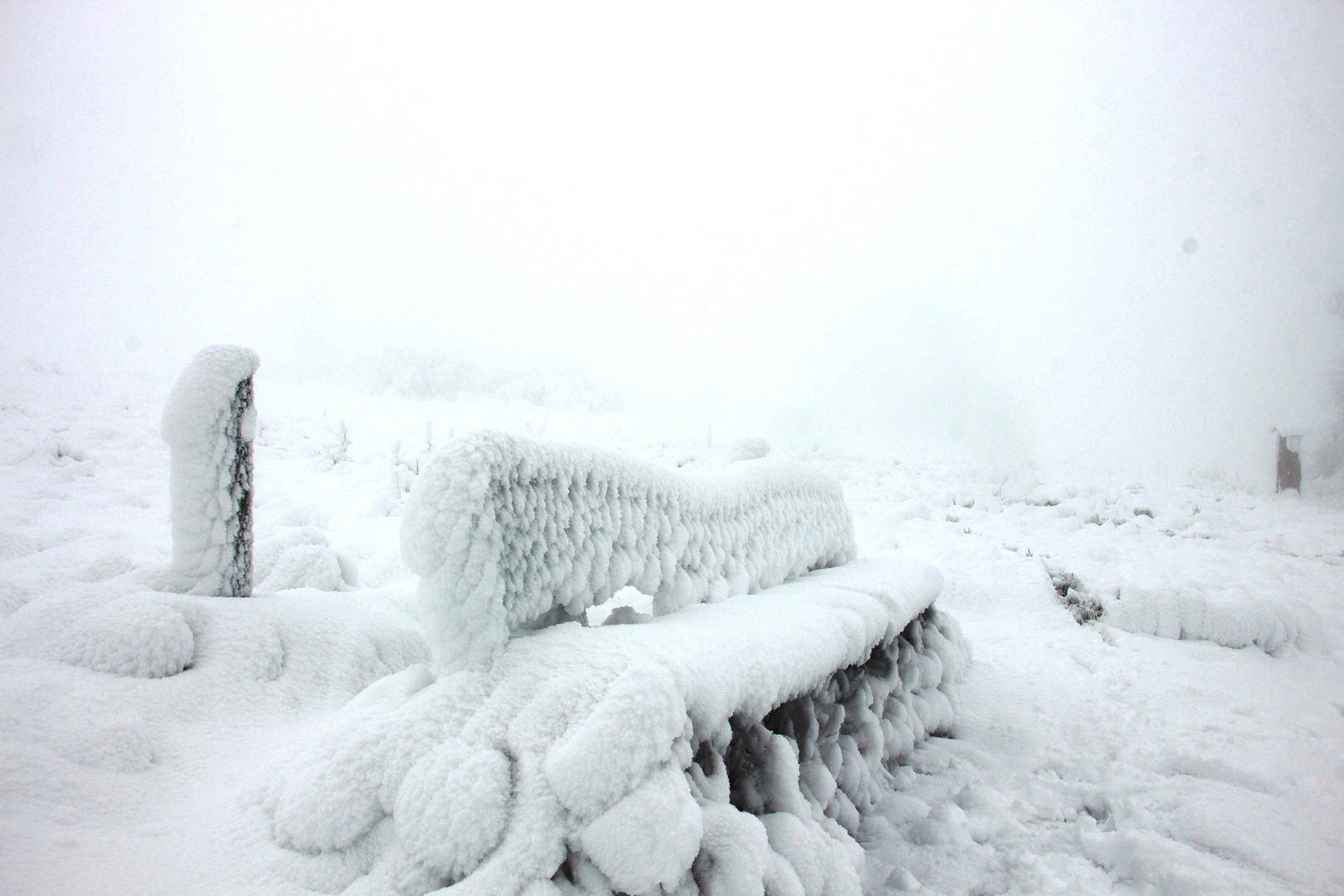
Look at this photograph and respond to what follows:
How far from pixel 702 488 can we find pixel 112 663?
175 cm

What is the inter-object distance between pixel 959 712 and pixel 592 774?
2274 mm

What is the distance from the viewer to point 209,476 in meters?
2.20

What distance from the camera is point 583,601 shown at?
5.12 ft

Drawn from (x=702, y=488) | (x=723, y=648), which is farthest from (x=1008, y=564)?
(x=723, y=648)

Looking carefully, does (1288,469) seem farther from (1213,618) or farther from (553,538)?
(553,538)

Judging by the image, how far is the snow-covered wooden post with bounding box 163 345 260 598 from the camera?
7.04 ft

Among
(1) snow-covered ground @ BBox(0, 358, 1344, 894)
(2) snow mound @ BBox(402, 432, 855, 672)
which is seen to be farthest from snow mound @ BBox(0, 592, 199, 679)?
(2) snow mound @ BBox(402, 432, 855, 672)

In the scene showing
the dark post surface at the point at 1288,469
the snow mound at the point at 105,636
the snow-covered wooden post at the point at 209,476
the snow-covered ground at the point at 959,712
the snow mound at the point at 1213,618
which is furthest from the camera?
the dark post surface at the point at 1288,469

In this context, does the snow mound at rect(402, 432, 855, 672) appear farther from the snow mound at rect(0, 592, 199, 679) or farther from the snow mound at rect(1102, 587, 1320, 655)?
the snow mound at rect(1102, 587, 1320, 655)

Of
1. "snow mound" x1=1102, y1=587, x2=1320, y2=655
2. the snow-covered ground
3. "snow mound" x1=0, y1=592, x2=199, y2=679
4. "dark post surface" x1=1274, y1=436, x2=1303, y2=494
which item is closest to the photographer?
the snow-covered ground

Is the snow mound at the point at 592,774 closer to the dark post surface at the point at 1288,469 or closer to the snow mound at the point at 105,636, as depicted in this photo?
the snow mound at the point at 105,636

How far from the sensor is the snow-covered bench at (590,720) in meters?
0.98

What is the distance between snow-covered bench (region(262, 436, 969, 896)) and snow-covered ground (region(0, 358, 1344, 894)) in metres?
0.16

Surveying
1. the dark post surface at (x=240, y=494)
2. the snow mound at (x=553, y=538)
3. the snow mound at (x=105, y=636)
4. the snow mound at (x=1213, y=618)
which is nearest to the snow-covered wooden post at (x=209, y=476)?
the dark post surface at (x=240, y=494)
